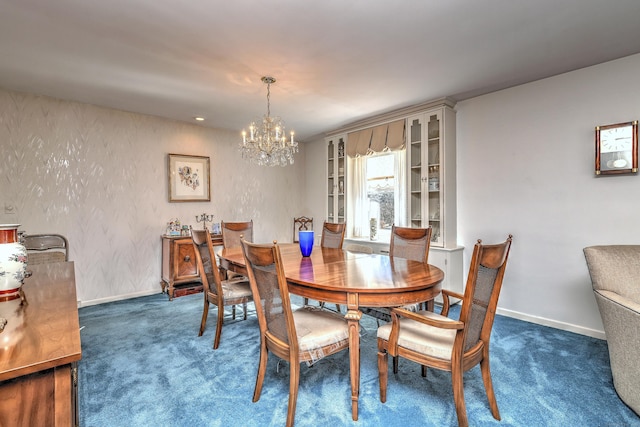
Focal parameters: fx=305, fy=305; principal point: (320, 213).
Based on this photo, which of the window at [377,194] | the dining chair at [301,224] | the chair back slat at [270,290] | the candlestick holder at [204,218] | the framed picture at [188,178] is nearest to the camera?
the chair back slat at [270,290]

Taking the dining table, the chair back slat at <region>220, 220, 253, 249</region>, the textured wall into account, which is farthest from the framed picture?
the dining table

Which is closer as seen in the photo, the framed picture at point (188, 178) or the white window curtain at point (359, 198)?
the framed picture at point (188, 178)

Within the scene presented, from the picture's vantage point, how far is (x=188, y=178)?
15.0ft

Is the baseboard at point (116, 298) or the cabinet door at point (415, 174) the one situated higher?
the cabinet door at point (415, 174)

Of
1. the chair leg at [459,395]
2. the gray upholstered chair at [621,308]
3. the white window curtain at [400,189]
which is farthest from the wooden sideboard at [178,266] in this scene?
the gray upholstered chair at [621,308]

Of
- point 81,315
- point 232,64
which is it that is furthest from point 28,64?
point 81,315

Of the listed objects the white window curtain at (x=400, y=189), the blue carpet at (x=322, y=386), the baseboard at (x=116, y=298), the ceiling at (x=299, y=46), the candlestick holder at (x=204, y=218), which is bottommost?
the blue carpet at (x=322, y=386)

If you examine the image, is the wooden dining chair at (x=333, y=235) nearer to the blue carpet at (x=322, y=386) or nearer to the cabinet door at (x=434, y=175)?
the blue carpet at (x=322, y=386)

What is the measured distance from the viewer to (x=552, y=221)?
3055 millimetres

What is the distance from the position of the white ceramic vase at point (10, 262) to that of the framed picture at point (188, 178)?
327 cm

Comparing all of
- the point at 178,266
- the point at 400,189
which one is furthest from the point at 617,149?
the point at 178,266

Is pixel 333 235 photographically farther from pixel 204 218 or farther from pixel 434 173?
pixel 204 218

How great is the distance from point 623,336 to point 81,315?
15.6 feet

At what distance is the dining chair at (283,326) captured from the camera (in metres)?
1.62
